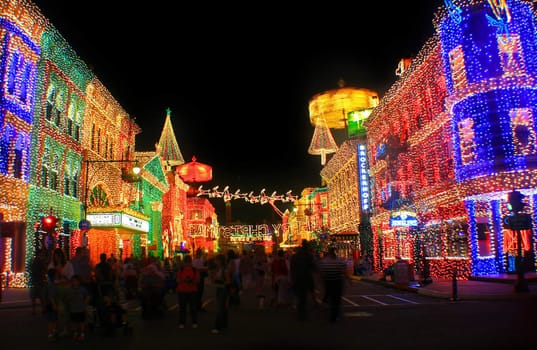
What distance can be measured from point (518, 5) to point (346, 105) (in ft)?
143

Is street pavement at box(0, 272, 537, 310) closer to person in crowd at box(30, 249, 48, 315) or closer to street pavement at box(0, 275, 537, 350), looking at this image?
street pavement at box(0, 275, 537, 350)

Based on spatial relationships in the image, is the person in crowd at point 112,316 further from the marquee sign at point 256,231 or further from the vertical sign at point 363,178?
the marquee sign at point 256,231

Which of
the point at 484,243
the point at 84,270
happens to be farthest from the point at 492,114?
the point at 84,270

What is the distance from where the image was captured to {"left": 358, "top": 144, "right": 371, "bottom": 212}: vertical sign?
148 feet

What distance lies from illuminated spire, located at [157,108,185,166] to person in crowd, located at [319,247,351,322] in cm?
4659

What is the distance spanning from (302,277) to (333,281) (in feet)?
3.13

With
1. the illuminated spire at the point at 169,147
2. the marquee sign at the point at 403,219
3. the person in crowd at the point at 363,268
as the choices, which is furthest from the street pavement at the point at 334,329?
the illuminated spire at the point at 169,147

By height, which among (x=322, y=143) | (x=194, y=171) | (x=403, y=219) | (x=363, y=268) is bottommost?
(x=363, y=268)

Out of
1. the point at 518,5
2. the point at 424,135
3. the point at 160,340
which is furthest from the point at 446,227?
the point at 160,340

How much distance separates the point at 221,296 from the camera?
1175 cm

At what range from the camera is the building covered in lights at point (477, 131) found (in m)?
24.4

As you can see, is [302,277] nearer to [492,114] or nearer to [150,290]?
[150,290]

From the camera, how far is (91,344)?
10.4m

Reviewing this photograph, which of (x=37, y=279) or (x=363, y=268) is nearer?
(x=37, y=279)
